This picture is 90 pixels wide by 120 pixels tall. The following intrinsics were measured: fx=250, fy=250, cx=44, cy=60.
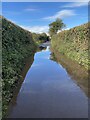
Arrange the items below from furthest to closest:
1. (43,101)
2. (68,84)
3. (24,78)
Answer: (24,78), (68,84), (43,101)

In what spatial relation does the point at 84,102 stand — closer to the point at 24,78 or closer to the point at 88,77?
the point at 88,77

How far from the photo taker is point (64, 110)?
23.0 ft

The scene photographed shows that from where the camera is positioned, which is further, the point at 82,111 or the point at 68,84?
the point at 68,84

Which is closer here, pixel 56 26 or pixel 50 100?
pixel 50 100

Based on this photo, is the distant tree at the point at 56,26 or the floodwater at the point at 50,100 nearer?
the floodwater at the point at 50,100

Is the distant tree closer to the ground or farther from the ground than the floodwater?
farther from the ground

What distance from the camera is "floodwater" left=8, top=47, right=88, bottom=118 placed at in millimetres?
6787

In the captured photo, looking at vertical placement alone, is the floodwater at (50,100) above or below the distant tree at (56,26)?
below


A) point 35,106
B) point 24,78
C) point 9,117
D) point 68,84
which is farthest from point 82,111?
point 24,78

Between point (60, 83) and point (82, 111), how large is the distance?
377 cm

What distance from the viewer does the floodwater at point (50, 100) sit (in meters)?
6.79

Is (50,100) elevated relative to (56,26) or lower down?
lower down

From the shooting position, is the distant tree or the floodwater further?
the distant tree

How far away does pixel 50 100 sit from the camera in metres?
8.02
